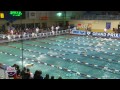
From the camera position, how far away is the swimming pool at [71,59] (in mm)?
8234

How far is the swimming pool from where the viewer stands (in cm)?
823

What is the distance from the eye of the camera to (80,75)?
798 centimetres

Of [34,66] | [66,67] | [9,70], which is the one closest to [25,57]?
[34,66]

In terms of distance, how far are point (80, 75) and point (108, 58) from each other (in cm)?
294

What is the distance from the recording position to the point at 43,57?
10.6 metres

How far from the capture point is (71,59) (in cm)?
1027
